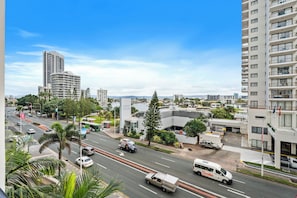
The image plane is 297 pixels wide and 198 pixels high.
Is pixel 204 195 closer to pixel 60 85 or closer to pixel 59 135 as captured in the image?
pixel 59 135

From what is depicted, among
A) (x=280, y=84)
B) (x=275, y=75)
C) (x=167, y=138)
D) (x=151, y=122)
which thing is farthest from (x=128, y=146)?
(x=280, y=84)

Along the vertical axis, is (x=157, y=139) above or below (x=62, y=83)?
below

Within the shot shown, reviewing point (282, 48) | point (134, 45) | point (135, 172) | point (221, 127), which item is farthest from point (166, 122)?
point (282, 48)

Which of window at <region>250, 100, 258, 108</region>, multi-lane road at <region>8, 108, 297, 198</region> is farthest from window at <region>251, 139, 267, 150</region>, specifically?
multi-lane road at <region>8, 108, 297, 198</region>

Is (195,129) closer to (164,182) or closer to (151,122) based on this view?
(151,122)

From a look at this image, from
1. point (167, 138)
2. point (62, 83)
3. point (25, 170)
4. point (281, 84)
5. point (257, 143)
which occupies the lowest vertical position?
point (257, 143)

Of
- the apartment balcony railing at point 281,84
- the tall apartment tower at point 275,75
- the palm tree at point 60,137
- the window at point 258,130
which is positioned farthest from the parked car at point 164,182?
the apartment balcony railing at point 281,84

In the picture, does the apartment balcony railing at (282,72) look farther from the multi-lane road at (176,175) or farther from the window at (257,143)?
the multi-lane road at (176,175)
